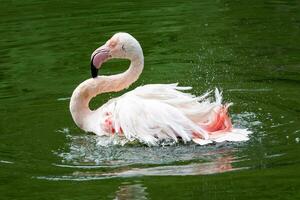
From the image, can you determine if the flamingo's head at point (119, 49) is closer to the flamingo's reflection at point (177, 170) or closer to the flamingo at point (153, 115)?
the flamingo at point (153, 115)

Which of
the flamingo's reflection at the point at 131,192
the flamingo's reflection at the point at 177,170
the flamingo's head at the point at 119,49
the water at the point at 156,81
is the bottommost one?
the flamingo's reflection at the point at 131,192

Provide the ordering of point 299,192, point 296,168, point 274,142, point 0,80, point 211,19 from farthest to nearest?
point 211,19, point 0,80, point 274,142, point 296,168, point 299,192

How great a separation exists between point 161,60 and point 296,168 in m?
5.06

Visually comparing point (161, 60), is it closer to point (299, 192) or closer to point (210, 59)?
point (210, 59)

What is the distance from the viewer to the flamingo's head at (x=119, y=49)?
8.88m

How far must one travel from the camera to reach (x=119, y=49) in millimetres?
8914

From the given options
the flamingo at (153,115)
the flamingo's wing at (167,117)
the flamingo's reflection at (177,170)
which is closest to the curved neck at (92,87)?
the flamingo at (153,115)

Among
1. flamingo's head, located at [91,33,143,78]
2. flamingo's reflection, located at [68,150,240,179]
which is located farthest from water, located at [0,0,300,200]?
flamingo's head, located at [91,33,143,78]

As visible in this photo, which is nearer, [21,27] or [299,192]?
[299,192]

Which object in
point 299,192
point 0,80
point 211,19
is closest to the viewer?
point 299,192

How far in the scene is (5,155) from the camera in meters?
7.88

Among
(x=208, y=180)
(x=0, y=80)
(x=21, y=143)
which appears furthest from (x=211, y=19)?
(x=208, y=180)

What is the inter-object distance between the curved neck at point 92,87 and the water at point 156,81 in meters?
0.18

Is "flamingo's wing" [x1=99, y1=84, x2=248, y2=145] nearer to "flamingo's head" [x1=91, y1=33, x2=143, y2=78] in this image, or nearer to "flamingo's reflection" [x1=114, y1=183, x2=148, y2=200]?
"flamingo's head" [x1=91, y1=33, x2=143, y2=78]
